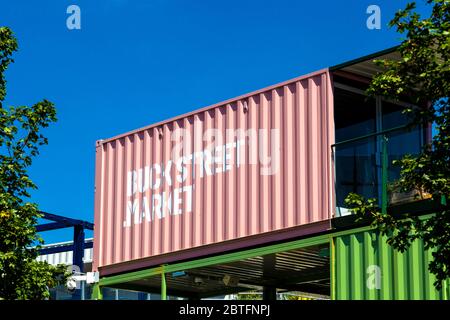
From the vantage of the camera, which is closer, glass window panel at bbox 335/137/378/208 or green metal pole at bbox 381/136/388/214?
green metal pole at bbox 381/136/388/214

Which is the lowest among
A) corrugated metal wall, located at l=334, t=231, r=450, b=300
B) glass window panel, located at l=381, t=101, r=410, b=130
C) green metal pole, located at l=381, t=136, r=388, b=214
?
corrugated metal wall, located at l=334, t=231, r=450, b=300

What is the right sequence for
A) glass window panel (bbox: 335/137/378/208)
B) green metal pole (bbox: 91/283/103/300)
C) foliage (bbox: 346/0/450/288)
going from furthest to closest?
green metal pole (bbox: 91/283/103/300) → glass window panel (bbox: 335/137/378/208) → foliage (bbox: 346/0/450/288)

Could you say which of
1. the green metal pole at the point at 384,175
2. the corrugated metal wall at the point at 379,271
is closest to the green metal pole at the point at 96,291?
the corrugated metal wall at the point at 379,271

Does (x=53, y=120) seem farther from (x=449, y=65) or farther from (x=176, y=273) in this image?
(x=449, y=65)

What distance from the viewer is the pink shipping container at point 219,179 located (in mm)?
21078

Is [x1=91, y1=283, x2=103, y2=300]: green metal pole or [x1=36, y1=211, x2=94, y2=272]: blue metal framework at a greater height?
[x1=36, y1=211, x2=94, y2=272]: blue metal framework

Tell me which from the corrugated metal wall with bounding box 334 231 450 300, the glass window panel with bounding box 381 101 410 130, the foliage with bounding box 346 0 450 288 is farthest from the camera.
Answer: the glass window panel with bounding box 381 101 410 130

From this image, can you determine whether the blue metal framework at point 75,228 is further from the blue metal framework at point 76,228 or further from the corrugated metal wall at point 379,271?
the corrugated metal wall at point 379,271

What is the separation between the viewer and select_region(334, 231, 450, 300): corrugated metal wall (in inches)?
729

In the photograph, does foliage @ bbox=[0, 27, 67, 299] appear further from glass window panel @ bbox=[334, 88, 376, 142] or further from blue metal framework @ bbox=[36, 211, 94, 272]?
blue metal framework @ bbox=[36, 211, 94, 272]

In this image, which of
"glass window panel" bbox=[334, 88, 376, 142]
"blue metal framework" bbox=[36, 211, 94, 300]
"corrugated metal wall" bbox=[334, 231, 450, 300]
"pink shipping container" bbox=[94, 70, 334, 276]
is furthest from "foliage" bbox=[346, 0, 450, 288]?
"blue metal framework" bbox=[36, 211, 94, 300]

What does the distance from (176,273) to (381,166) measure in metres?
6.51

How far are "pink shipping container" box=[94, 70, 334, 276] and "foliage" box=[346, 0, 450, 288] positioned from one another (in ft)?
19.0
